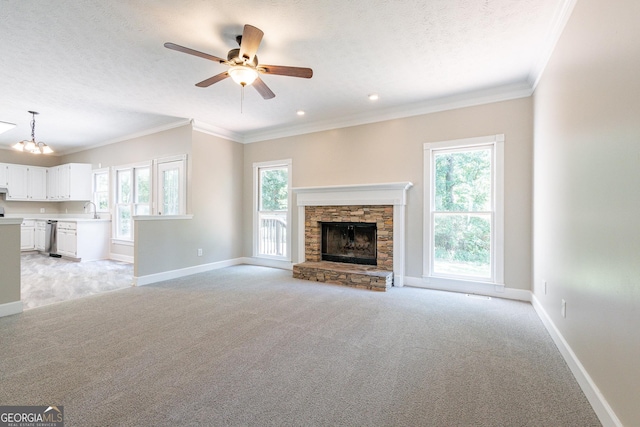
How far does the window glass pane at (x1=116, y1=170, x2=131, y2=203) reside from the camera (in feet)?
21.5

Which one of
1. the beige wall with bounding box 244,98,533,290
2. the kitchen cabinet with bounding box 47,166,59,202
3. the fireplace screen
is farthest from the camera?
the kitchen cabinet with bounding box 47,166,59,202

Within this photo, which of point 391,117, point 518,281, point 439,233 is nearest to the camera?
point 518,281

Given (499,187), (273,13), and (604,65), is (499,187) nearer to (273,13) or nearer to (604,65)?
(604,65)

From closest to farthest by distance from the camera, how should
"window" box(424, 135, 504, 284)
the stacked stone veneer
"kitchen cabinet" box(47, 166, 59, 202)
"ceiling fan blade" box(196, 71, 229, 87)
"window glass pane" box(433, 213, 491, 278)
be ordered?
"ceiling fan blade" box(196, 71, 229, 87)
"window" box(424, 135, 504, 284)
"window glass pane" box(433, 213, 491, 278)
the stacked stone veneer
"kitchen cabinet" box(47, 166, 59, 202)

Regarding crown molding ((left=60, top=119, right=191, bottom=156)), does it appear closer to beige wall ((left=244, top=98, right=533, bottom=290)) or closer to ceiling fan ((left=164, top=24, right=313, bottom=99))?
beige wall ((left=244, top=98, right=533, bottom=290))

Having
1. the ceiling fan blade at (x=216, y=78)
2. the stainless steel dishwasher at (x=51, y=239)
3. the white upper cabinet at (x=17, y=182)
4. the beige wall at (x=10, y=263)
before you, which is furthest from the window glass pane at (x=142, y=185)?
the white upper cabinet at (x=17, y=182)

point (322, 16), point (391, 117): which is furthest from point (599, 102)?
point (391, 117)

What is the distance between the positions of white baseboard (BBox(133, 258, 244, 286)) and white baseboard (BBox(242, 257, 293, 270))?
7.4 inches

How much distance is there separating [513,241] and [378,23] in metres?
3.20

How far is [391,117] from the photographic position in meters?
4.68

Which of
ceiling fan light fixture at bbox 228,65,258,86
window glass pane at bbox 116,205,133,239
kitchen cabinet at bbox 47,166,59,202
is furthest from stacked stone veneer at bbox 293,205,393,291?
kitchen cabinet at bbox 47,166,59,202

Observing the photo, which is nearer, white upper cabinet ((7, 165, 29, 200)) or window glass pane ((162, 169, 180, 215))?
window glass pane ((162, 169, 180, 215))

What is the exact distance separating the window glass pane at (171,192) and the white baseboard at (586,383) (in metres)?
5.81

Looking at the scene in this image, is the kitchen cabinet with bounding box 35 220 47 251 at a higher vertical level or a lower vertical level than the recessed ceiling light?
lower
